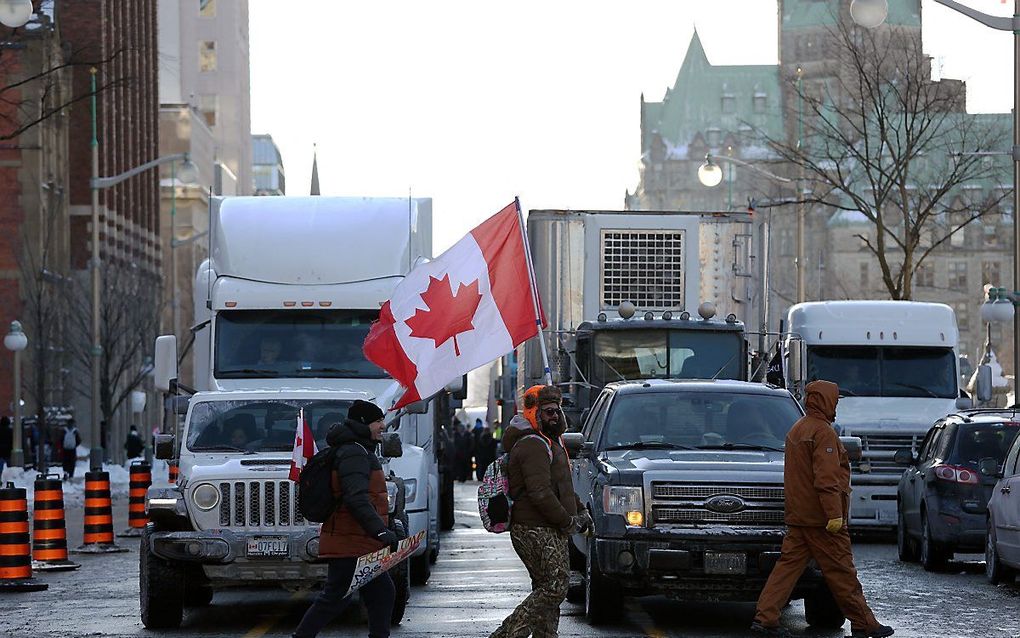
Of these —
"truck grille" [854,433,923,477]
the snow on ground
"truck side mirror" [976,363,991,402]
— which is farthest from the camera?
the snow on ground

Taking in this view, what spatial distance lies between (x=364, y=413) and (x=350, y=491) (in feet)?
1.62

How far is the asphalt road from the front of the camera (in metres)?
14.9

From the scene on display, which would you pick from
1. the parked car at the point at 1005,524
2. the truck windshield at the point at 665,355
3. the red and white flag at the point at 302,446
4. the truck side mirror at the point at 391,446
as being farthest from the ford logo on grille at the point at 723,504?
the truck windshield at the point at 665,355

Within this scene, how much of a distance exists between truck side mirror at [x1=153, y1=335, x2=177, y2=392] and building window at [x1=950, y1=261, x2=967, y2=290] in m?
135

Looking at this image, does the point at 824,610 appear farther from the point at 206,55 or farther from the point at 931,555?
the point at 206,55

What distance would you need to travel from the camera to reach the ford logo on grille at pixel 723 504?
47.3 ft

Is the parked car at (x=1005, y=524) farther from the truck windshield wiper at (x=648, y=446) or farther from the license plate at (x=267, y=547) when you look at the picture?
the license plate at (x=267, y=547)

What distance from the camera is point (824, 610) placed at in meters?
14.9

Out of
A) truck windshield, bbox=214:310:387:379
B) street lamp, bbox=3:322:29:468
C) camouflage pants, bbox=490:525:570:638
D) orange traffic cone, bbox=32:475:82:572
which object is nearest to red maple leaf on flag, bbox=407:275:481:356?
camouflage pants, bbox=490:525:570:638

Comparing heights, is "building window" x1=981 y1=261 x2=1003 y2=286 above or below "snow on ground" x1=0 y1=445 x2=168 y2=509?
above

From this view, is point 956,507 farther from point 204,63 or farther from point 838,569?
point 204,63

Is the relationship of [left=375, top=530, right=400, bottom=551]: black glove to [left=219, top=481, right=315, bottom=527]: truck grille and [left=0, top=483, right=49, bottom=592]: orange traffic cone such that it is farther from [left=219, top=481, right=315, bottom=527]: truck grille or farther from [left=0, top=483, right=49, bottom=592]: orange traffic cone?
[left=0, top=483, right=49, bottom=592]: orange traffic cone

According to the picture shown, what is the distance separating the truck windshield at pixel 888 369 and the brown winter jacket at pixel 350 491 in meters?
15.7

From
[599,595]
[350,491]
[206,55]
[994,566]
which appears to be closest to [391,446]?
[599,595]
